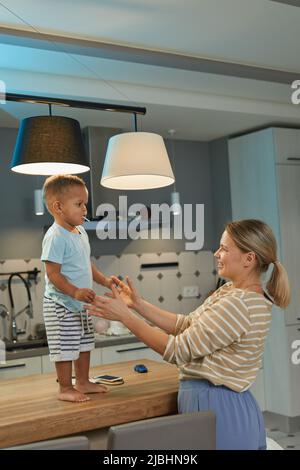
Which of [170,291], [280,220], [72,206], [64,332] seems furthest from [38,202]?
[64,332]

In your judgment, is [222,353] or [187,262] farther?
[187,262]

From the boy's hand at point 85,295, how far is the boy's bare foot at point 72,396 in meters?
0.31

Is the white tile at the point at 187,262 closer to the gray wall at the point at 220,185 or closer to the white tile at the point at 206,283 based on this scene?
the white tile at the point at 206,283

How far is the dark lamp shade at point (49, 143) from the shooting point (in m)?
2.06

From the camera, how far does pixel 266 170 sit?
4.64m

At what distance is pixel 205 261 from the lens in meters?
5.12

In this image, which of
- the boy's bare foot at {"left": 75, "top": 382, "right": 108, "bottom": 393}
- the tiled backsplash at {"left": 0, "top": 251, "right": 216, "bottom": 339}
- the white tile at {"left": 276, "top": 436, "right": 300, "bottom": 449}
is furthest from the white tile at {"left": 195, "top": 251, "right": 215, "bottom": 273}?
the boy's bare foot at {"left": 75, "top": 382, "right": 108, "bottom": 393}

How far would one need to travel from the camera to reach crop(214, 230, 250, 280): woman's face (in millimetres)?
1971

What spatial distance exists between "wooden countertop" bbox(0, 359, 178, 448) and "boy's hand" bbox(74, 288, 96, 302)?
0.33 m

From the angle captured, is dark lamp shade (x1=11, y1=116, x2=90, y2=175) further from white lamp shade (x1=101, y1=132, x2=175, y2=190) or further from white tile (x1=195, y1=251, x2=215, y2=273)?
white tile (x1=195, y1=251, x2=215, y2=273)

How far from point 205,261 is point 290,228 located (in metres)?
0.88

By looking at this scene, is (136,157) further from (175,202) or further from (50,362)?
(175,202)

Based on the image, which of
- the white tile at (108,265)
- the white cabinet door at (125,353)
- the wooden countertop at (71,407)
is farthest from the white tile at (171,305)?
the wooden countertop at (71,407)

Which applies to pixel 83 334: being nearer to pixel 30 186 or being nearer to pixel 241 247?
pixel 241 247
